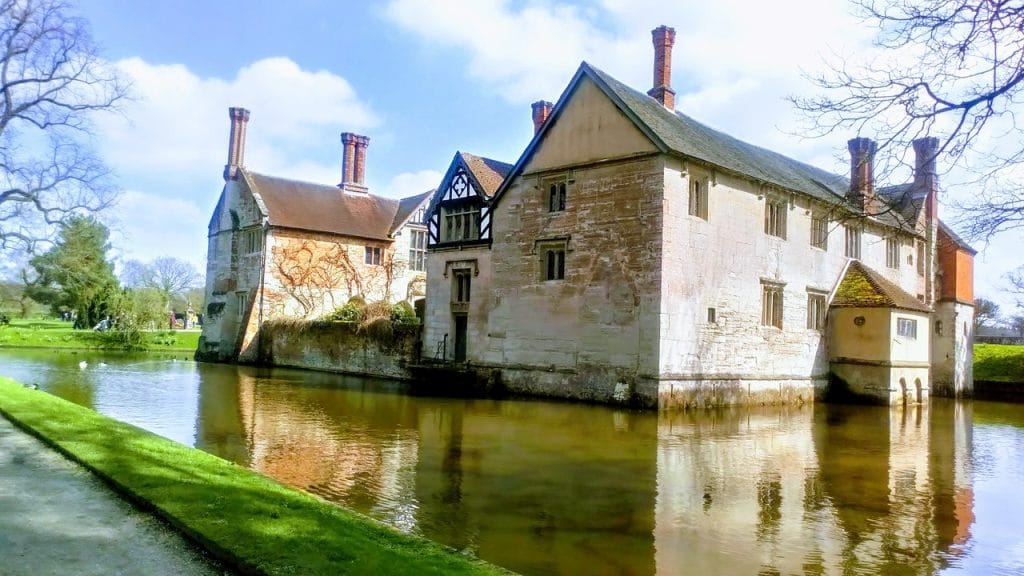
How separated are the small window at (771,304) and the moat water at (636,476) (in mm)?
3835

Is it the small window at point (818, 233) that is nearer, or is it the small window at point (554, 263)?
the small window at point (554, 263)

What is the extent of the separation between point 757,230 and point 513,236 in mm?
7751

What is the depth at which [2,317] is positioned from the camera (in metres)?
51.8

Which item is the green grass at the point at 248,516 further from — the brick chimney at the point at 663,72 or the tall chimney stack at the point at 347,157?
the tall chimney stack at the point at 347,157

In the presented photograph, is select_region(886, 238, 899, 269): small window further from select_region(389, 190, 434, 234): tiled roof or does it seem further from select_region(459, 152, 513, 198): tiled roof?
select_region(389, 190, 434, 234): tiled roof

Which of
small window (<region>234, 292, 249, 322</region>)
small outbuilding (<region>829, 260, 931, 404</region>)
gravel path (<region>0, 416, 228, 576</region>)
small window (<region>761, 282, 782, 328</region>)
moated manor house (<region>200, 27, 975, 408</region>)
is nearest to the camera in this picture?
gravel path (<region>0, 416, 228, 576</region>)

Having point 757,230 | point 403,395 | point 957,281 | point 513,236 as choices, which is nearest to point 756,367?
point 757,230

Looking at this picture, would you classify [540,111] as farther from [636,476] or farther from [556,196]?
[636,476]

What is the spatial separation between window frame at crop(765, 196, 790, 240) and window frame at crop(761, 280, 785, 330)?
1.69 metres

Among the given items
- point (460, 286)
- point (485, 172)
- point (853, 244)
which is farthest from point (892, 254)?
point (460, 286)

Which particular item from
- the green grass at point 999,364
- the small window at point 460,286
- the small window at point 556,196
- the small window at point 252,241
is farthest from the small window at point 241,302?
the green grass at point 999,364

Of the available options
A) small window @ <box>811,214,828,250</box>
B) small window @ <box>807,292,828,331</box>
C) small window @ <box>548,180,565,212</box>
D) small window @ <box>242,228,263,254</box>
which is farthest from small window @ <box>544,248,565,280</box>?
small window @ <box>242,228,263,254</box>

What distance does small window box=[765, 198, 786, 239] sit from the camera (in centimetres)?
2277

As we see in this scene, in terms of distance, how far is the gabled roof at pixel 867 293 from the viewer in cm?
2389
